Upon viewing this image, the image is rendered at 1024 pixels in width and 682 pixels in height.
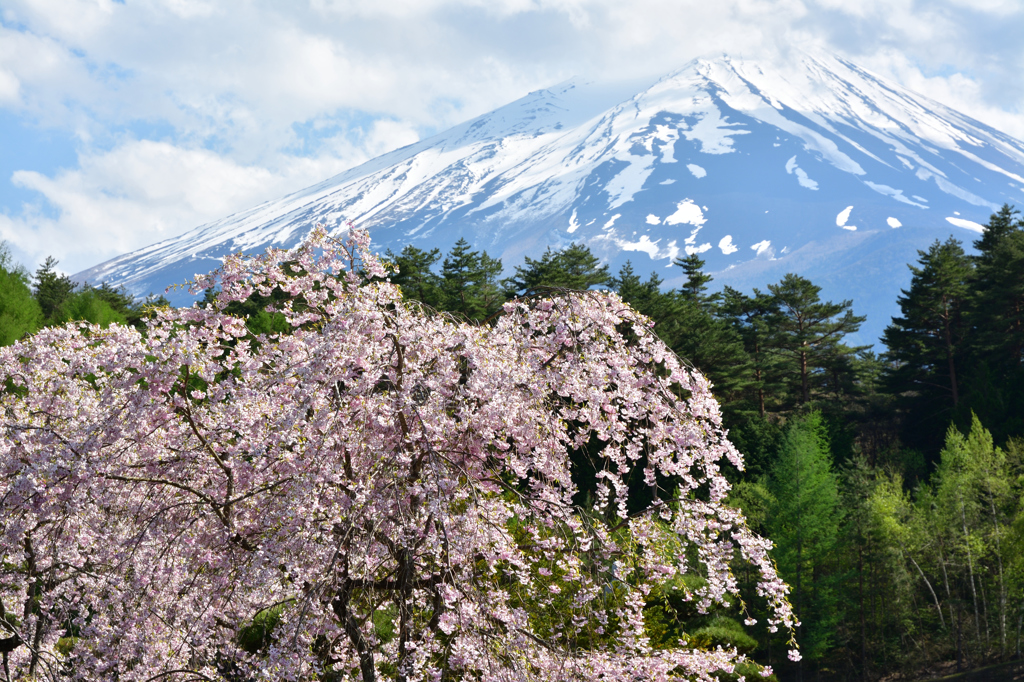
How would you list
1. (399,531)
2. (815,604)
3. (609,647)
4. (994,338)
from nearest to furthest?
(399,531)
(609,647)
(815,604)
(994,338)

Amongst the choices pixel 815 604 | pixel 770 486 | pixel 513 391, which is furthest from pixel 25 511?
pixel 770 486

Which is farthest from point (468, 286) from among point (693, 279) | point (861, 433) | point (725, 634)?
point (861, 433)

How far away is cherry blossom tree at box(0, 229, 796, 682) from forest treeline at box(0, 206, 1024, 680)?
17.8ft

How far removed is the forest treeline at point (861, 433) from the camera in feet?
66.5

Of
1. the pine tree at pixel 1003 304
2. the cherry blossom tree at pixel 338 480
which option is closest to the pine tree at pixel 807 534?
the pine tree at pixel 1003 304

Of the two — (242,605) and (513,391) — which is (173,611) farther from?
(513,391)

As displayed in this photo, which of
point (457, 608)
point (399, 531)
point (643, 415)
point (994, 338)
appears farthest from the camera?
point (994, 338)

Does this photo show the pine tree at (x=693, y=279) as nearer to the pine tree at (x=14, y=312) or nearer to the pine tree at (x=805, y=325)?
the pine tree at (x=805, y=325)

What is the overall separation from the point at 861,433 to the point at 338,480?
132 feet

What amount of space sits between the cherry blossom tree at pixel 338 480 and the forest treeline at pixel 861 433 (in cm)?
543

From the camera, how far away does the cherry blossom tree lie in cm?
444

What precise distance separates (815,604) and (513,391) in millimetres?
19224

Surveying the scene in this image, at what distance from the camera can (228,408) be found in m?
4.96

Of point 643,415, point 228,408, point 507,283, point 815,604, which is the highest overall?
point 507,283
